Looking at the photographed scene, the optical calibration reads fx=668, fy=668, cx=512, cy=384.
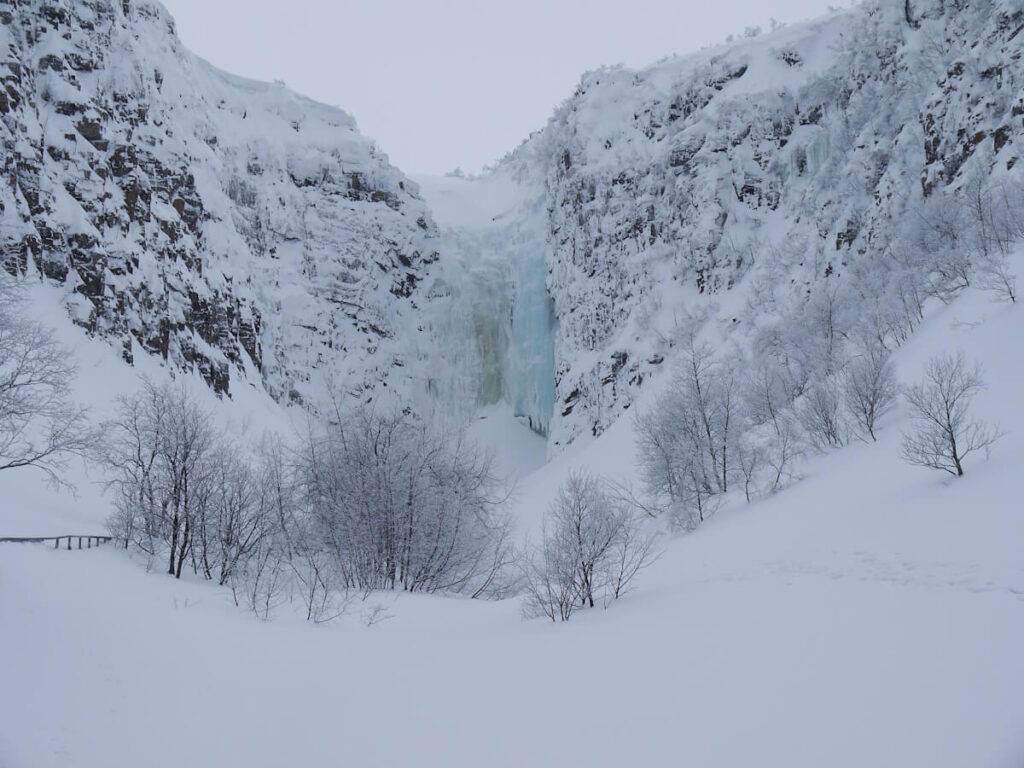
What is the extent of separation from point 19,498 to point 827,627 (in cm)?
1920

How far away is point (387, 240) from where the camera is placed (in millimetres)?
69938

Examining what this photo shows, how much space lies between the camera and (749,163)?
46.8 metres

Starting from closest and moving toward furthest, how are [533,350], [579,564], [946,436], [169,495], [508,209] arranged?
[946,436]
[579,564]
[169,495]
[533,350]
[508,209]

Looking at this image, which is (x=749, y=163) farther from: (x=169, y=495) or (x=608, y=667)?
(x=608, y=667)

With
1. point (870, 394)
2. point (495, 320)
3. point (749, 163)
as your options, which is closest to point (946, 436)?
point (870, 394)

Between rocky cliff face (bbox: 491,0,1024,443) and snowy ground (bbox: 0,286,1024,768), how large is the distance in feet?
83.6

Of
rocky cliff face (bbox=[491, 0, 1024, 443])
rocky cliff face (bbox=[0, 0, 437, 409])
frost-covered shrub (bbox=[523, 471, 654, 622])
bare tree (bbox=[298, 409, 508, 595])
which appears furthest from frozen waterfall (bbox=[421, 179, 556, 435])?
frost-covered shrub (bbox=[523, 471, 654, 622])

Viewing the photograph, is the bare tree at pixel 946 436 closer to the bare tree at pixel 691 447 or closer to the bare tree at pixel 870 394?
the bare tree at pixel 870 394

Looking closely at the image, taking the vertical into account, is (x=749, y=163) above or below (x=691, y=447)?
above

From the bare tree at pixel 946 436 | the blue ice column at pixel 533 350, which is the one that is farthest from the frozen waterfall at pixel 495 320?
the bare tree at pixel 946 436

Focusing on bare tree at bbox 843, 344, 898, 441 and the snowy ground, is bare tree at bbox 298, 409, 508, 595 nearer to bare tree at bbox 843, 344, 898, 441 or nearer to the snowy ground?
the snowy ground

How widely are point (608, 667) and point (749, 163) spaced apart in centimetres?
4634

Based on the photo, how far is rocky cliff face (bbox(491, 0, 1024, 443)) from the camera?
3198 centimetres

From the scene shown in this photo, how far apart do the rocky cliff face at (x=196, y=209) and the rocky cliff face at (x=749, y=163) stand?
20.2 meters
